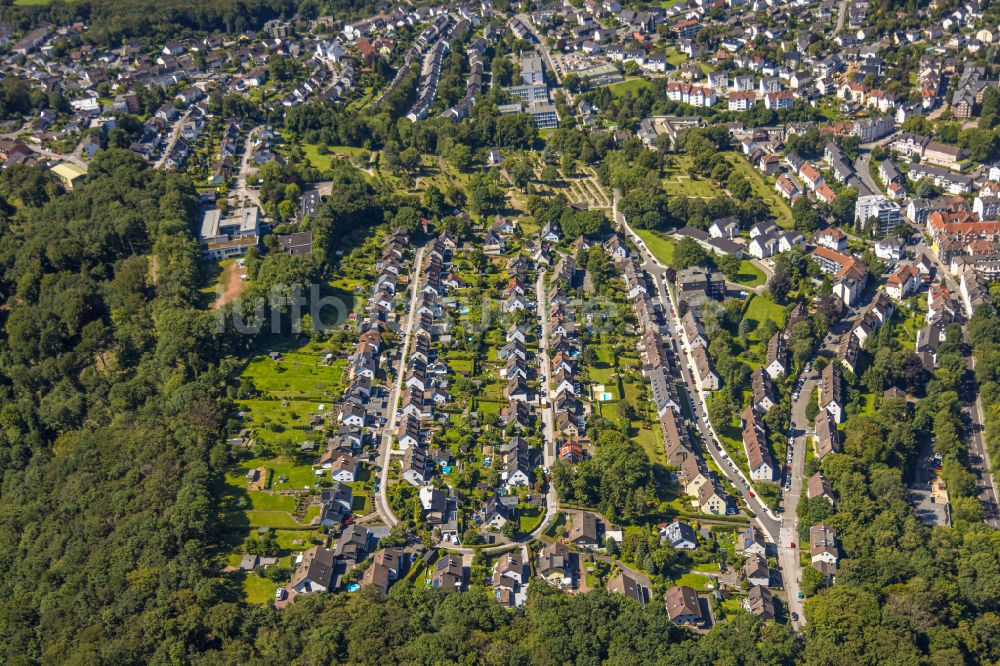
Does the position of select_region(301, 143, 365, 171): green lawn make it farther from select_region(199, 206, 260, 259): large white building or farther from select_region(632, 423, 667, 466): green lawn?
select_region(632, 423, 667, 466): green lawn

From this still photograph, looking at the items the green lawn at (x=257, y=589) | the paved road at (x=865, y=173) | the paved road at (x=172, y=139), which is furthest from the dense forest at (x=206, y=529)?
the paved road at (x=865, y=173)

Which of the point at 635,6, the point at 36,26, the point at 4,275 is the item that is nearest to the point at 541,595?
the point at 4,275

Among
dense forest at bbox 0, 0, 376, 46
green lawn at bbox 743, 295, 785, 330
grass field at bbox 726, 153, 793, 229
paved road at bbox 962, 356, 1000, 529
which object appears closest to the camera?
paved road at bbox 962, 356, 1000, 529

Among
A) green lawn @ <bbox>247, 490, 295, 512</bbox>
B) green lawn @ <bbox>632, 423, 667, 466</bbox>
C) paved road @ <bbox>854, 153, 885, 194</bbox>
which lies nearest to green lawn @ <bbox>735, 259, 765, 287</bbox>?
paved road @ <bbox>854, 153, 885, 194</bbox>

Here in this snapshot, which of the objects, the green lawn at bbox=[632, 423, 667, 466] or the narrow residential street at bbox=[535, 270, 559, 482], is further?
the narrow residential street at bbox=[535, 270, 559, 482]

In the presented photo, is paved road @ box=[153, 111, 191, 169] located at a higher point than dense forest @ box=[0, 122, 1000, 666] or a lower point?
higher

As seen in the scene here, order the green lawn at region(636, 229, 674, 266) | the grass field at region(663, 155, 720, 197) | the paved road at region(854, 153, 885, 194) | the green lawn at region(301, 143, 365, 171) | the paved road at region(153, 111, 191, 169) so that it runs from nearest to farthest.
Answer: the green lawn at region(636, 229, 674, 266)
the paved road at region(854, 153, 885, 194)
the grass field at region(663, 155, 720, 197)
the paved road at region(153, 111, 191, 169)
the green lawn at region(301, 143, 365, 171)

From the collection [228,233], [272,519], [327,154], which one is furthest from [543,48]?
[272,519]
